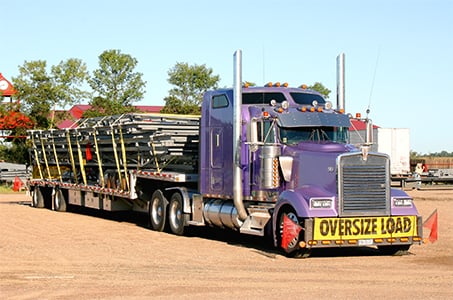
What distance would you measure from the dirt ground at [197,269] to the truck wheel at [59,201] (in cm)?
766

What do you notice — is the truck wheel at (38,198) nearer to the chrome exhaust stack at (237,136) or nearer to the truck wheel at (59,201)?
the truck wheel at (59,201)

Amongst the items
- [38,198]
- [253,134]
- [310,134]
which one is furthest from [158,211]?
[38,198]

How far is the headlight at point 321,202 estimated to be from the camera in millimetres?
14117

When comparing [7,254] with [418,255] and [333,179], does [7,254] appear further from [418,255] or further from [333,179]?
[418,255]

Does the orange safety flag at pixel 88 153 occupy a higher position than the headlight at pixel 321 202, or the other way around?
the orange safety flag at pixel 88 153

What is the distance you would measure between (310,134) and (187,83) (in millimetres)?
35927

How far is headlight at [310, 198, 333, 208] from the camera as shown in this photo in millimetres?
14117

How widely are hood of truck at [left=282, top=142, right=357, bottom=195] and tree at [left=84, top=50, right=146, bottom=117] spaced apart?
32.0 m

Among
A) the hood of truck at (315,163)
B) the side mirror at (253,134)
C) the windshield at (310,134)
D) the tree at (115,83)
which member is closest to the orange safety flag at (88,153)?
the side mirror at (253,134)

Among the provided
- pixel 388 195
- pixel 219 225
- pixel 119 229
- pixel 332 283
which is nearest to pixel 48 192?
pixel 119 229

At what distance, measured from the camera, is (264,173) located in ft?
50.6

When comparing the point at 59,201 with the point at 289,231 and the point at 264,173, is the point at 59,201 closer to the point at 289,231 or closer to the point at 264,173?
the point at 264,173

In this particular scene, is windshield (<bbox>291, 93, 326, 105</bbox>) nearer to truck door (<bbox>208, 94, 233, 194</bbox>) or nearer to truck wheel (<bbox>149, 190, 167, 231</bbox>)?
truck door (<bbox>208, 94, 233, 194</bbox>)

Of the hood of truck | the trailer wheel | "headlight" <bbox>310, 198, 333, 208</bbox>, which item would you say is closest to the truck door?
the hood of truck
